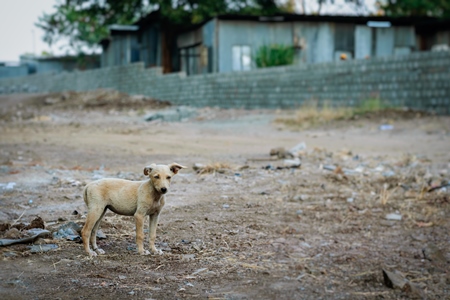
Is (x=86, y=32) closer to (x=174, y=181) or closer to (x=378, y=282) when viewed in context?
(x=174, y=181)

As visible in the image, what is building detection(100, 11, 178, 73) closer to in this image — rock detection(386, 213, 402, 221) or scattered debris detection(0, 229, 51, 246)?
rock detection(386, 213, 402, 221)

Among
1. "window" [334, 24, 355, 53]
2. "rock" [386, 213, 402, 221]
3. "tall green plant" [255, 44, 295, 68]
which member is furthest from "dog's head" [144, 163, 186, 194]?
"window" [334, 24, 355, 53]

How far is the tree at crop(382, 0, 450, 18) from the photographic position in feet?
86.8

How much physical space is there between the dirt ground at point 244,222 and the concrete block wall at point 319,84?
2.79 meters

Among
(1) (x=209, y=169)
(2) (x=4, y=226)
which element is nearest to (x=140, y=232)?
(2) (x=4, y=226)

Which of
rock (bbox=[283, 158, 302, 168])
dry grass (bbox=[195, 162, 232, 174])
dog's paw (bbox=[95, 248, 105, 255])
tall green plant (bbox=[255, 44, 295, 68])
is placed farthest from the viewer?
tall green plant (bbox=[255, 44, 295, 68])

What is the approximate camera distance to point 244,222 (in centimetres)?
512

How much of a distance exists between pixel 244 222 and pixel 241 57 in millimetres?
17952

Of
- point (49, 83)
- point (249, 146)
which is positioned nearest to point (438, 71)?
point (249, 146)

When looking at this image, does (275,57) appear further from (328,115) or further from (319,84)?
(328,115)

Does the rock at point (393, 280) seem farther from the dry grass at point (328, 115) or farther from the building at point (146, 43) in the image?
the building at point (146, 43)

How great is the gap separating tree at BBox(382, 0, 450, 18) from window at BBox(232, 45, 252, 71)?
9.03 m

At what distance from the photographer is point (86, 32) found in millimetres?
35750

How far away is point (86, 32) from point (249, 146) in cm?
2759
